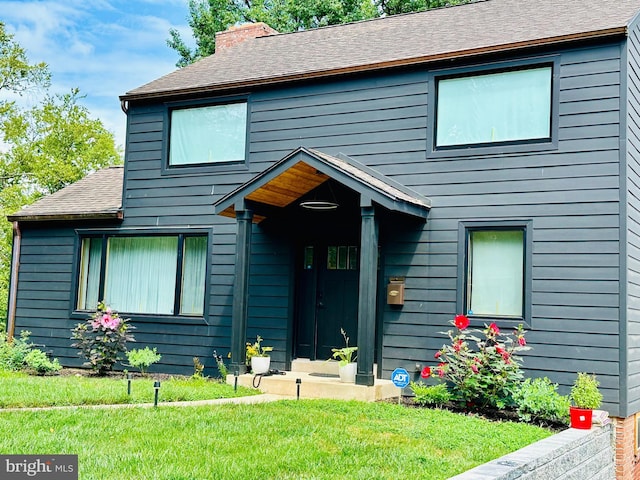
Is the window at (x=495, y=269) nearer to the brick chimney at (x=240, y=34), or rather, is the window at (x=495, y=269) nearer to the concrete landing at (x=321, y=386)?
the concrete landing at (x=321, y=386)

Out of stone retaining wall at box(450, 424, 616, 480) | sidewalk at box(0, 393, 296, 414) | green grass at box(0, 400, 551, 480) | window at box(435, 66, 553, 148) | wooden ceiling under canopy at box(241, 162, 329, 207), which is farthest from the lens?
wooden ceiling under canopy at box(241, 162, 329, 207)

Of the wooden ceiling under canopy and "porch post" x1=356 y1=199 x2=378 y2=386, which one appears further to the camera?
the wooden ceiling under canopy

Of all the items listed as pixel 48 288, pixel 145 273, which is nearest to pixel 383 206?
pixel 145 273

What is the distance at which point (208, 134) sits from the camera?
12.0 m

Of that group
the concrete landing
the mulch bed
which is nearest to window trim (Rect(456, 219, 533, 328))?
the mulch bed

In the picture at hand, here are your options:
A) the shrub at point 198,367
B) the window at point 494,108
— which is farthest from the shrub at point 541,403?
the shrub at point 198,367

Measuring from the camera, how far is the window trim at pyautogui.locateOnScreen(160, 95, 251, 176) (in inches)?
456

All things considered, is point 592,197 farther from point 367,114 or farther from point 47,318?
point 47,318

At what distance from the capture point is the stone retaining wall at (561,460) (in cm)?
558

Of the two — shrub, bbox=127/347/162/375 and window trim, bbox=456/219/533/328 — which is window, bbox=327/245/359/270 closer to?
window trim, bbox=456/219/533/328

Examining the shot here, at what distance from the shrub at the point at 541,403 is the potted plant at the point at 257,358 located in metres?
3.40

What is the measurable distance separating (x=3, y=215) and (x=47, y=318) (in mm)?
12425

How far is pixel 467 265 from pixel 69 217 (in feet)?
23.4

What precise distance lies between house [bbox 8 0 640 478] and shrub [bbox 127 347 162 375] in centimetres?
24
